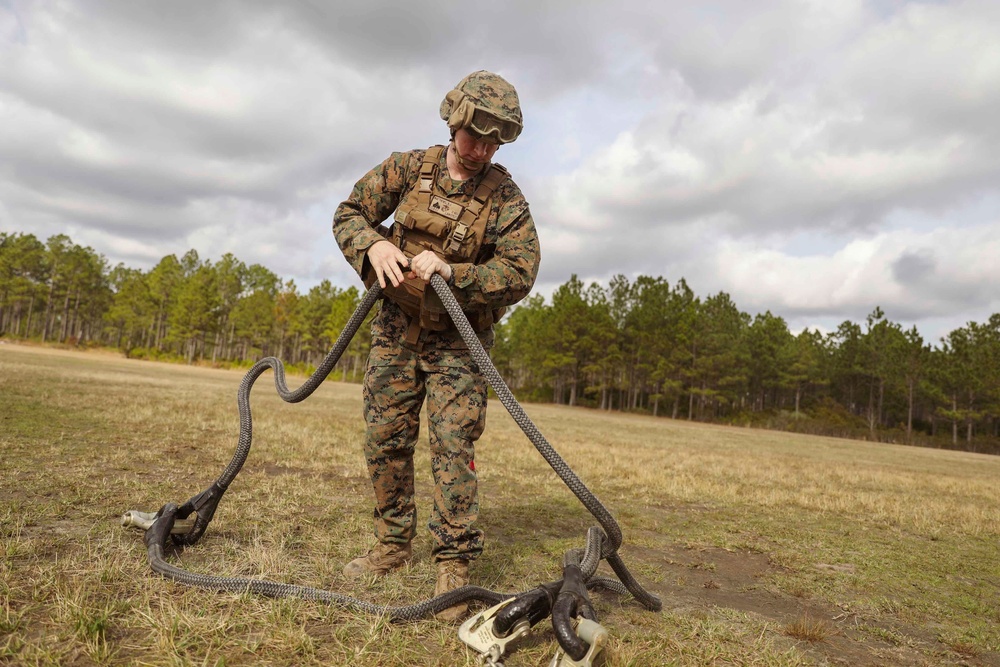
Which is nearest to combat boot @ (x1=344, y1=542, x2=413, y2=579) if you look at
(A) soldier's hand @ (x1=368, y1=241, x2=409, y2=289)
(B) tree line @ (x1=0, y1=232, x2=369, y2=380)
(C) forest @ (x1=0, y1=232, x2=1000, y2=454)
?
(A) soldier's hand @ (x1=368, y1=241, x2=409, y2=289)

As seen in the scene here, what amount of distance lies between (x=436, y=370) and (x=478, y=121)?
4.72 ft

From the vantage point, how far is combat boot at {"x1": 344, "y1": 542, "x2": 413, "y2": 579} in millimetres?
3256

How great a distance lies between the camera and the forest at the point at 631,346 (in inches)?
2080

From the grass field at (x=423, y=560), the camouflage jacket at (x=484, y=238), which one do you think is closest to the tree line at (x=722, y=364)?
the grass field at (x=423, y=560)

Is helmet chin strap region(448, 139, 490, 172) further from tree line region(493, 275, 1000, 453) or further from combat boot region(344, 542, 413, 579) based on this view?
tree line region(493, 275, 1000, 453)

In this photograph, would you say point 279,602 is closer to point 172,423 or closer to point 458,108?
point 458,108

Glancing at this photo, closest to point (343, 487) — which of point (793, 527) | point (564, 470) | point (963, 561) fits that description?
point (564, 470)

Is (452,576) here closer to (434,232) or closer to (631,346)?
(434,232)

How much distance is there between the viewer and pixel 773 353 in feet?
204

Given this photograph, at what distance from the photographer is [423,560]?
3664mm

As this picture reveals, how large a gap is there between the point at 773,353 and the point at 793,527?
62323 millimetres

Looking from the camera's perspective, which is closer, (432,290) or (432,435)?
(432,290)

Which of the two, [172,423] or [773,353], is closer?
[172,423]

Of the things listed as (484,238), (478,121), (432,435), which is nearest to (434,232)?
(484,238)
